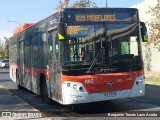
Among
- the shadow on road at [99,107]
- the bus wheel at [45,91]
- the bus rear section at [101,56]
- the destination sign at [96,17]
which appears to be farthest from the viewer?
the bus wheel at [45,91]

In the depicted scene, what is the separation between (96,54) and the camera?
11.7 metres

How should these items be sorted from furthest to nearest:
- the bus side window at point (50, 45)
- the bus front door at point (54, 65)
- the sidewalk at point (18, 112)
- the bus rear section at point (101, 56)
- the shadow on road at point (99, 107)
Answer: the bus side window at point (50, 45)
the shadow on road at point (99, 107)
the bus front door at point (54, 65)
the bus rear section at point (101, 56)
the sidewalk at point (18, 112)

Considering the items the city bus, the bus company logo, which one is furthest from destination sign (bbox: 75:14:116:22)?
the bus company logo

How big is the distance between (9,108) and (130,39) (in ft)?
16.1

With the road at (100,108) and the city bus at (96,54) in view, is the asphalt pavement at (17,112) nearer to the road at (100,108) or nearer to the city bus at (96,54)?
the road at (100,108)

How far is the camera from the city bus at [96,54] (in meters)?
11.5

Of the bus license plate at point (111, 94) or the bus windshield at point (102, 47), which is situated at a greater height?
the bus windshield at point (102, 47)

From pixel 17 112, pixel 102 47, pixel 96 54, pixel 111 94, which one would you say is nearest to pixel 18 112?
pixel 17 112

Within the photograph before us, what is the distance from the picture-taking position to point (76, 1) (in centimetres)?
4981

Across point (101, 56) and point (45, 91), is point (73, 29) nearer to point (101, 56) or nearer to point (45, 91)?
point (101, 56)

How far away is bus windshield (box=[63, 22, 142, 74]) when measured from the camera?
11.5m

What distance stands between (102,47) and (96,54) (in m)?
0.30

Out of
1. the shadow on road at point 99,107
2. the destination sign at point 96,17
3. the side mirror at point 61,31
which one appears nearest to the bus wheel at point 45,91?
the shadow on road at point 99,107

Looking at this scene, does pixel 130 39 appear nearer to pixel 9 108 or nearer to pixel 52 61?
pixel 52 61
